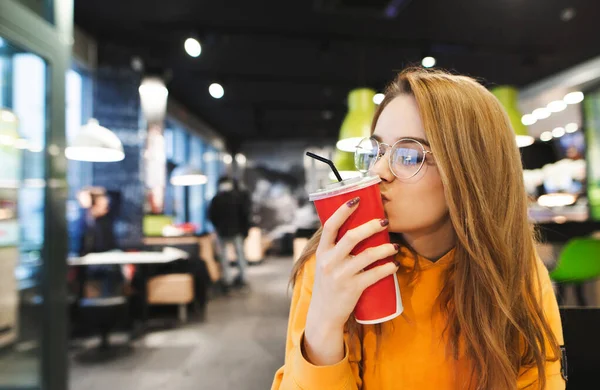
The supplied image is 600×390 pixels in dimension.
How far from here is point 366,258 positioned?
24.8 inches

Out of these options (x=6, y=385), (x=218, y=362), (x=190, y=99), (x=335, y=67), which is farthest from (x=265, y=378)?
(x=190, y=99)

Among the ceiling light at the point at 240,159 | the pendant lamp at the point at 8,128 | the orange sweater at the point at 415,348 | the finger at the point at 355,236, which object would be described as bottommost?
the orange sweater at the point at 415,348

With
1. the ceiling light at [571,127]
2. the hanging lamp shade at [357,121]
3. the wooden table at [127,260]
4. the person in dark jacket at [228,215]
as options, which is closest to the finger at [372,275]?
the hanging lamp shade at [357,121]

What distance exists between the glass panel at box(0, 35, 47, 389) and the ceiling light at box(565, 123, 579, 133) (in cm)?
811

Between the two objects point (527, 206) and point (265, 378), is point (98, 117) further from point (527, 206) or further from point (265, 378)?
point (527, 206)

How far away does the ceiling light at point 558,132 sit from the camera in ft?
24.0

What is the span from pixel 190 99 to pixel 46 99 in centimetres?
609

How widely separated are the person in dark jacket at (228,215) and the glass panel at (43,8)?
4.22 m

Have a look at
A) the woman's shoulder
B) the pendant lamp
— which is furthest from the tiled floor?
the pendant lamp

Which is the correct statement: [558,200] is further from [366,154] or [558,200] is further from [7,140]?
[7,140]

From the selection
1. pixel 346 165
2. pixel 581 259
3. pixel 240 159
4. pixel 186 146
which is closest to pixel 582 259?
pixel 581 259

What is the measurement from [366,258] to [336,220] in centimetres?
8

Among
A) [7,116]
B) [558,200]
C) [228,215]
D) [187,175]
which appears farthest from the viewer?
[558,200]

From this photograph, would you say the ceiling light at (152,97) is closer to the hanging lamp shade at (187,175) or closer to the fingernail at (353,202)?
the hanging lamp shade at (187,175)
